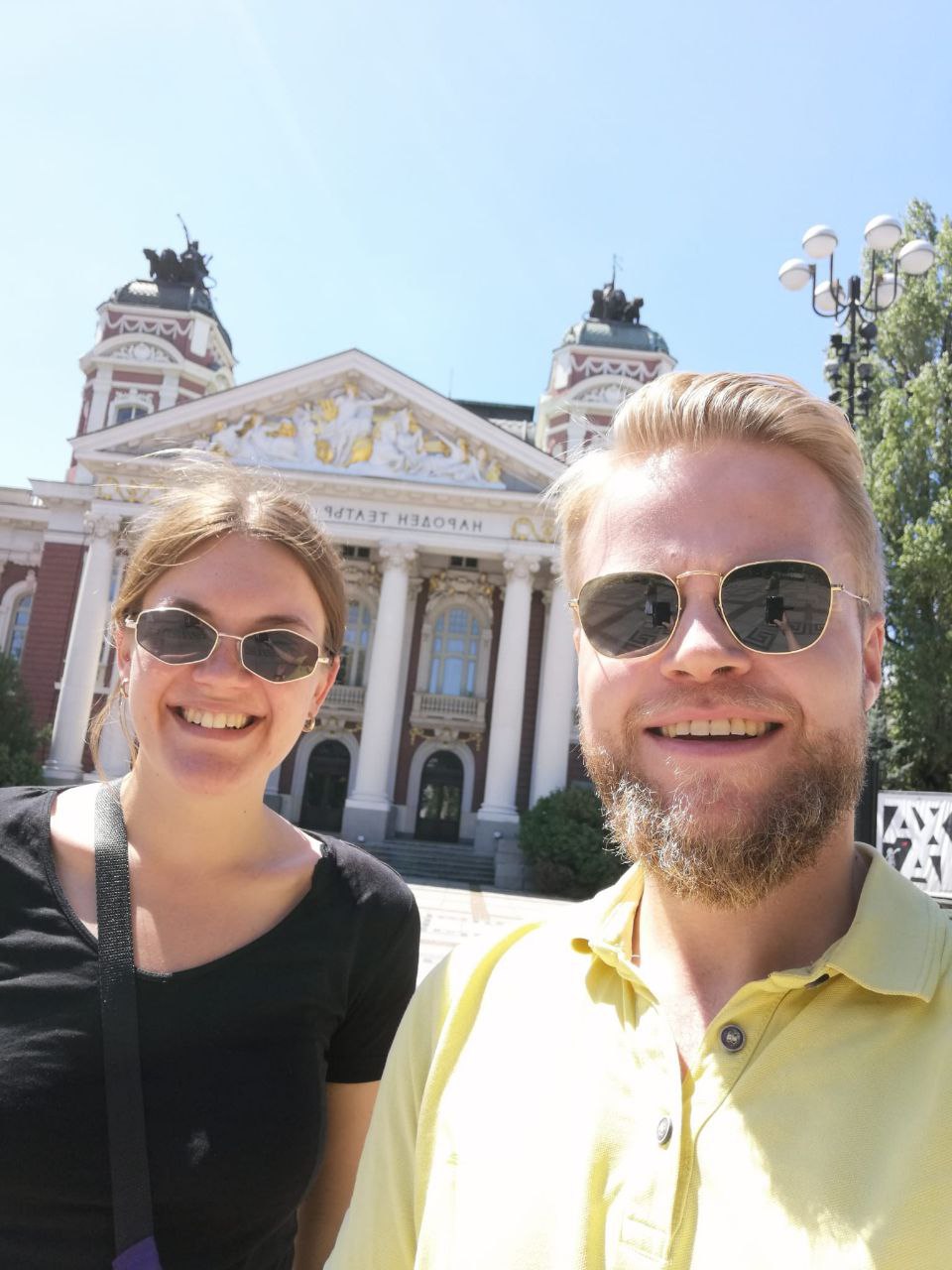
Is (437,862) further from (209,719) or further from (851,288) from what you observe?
(209,719)

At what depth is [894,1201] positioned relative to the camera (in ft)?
3.01

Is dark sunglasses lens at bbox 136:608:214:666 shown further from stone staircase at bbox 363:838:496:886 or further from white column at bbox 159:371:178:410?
white column at bbox 159:371:178:410

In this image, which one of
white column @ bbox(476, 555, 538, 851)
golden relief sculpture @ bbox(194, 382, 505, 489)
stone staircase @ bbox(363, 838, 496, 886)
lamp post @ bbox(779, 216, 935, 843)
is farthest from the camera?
golden relief sculpture @ bbox(194, 382, 505, 489)

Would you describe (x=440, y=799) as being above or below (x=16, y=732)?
below

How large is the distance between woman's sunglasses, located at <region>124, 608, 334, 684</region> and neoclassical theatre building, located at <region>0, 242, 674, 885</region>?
2028 cm

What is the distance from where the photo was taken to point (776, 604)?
1.29 m

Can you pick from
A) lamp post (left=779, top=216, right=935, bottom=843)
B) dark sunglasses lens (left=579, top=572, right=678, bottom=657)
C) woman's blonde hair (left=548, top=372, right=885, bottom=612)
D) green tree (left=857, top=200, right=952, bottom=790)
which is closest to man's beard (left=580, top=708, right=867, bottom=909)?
dark sunglasses lens (left=579, top=572, right=678, bottom=657)

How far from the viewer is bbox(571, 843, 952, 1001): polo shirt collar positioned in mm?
1062

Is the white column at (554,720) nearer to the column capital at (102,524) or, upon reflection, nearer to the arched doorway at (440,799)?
the arched doorway at (440,799)

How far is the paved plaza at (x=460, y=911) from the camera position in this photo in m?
11.9

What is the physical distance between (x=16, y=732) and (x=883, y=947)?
75.9 feet

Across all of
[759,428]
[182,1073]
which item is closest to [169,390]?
[182,1073]

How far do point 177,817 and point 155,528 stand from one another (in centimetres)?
73

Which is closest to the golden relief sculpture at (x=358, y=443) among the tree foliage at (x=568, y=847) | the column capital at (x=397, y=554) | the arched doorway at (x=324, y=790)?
the column capital at (x=397, y=554)
